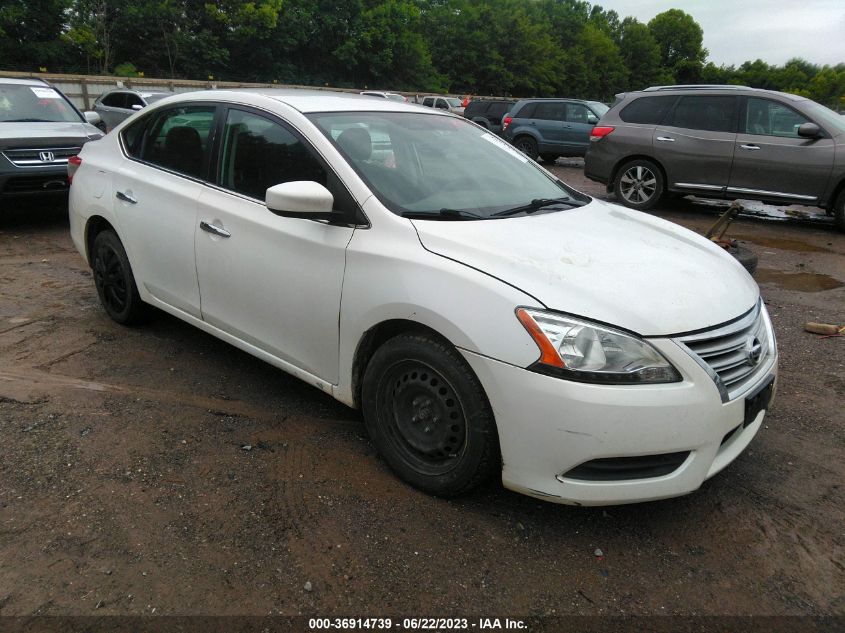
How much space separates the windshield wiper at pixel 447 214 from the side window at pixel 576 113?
52.1ft

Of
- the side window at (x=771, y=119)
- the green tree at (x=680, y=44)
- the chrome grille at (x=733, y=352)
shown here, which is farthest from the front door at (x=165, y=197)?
the green tree at (x=680, y=44)

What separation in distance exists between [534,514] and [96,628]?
1672 millimetres

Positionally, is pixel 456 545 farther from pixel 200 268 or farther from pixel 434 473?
pixel 200 268

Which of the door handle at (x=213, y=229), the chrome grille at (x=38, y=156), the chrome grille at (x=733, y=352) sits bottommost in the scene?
the chrome grille at (x=38, y=156)

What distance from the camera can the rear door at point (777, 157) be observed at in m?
8.49

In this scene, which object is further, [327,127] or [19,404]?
[19,404]

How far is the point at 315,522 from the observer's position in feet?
8.79

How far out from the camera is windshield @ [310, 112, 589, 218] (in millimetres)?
3104

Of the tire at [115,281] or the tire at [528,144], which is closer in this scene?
the tire at [115,281]

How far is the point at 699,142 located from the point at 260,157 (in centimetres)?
770

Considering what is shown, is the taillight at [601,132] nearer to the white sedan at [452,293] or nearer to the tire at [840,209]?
the tire at [840,209]

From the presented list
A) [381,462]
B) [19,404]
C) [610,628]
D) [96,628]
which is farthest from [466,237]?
[19,404]

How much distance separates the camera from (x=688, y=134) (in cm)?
942

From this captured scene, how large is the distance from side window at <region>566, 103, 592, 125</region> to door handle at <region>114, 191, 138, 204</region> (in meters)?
15.4
